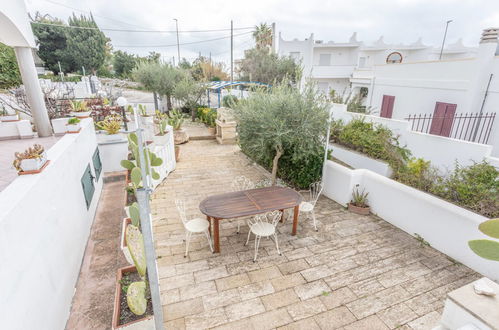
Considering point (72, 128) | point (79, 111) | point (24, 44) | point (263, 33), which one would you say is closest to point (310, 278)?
point (72, 128)

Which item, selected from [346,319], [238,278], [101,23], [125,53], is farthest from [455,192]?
[125,53]

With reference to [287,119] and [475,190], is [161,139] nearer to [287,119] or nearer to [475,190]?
[287,119]

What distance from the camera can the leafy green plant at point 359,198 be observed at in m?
6.01

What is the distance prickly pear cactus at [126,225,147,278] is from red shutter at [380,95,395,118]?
478 inches

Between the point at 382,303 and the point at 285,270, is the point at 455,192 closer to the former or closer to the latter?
the point at 382,303

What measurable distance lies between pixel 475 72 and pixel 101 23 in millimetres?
36900

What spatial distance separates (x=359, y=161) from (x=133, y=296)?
7.85 metres

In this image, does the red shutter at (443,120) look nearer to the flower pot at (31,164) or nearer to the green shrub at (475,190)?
the green shrub at (475,190)

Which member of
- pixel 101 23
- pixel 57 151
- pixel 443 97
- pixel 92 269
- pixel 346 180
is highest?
pixel 101 23

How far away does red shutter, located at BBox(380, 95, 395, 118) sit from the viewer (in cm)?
1161

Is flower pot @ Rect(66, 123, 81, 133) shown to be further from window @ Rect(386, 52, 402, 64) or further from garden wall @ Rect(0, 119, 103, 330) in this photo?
window @ Rect(386, 52, 402, 64)

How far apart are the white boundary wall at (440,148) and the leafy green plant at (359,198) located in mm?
2823

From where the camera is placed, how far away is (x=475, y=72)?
27.3ft

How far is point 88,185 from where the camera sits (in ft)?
18.4
